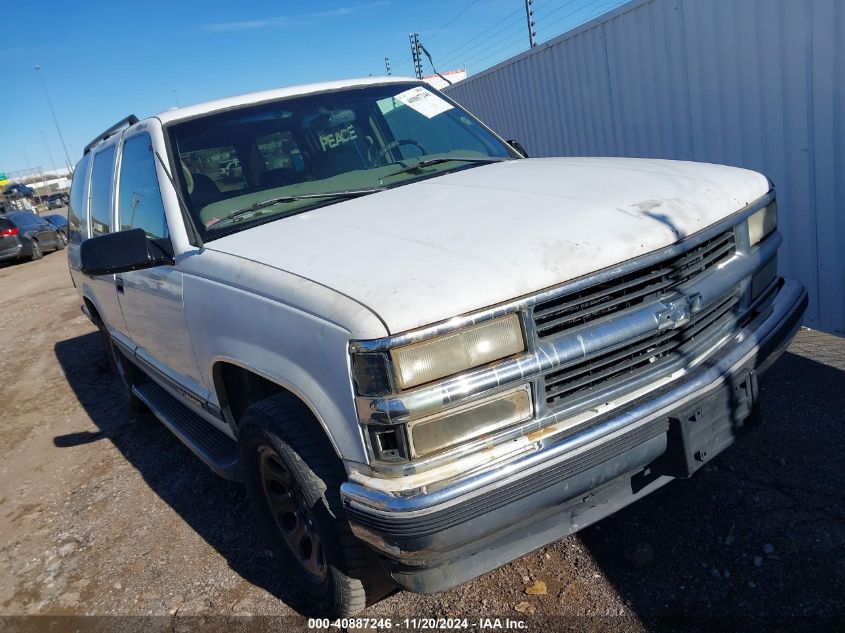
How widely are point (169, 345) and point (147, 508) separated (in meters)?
1.15

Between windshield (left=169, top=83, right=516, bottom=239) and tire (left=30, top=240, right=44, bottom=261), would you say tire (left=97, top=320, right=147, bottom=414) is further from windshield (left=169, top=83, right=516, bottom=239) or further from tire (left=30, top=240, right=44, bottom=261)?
tire (left=30, top=240, right=44, bottom=261)

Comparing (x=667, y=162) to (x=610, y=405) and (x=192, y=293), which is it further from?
(x=192, y=293)

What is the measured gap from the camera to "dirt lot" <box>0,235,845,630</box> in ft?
8.14

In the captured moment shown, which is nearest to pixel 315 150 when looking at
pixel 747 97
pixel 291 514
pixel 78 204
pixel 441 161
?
pixel 441 161

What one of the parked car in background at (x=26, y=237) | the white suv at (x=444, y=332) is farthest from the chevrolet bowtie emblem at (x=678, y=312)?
the parked car in background at (x=26, y=237)

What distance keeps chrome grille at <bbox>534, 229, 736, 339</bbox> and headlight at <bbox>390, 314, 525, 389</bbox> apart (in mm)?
111

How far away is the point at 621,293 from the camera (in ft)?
7.39

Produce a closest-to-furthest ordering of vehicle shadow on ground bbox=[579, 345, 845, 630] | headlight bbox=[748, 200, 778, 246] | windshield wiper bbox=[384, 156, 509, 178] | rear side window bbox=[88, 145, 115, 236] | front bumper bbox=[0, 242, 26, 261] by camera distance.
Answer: vehicle shadow on ground bbox=[579, 345, 845, 630] < headlight bbox=[748, 200, 778, 246] < windshield wiper bbox=[384, 156, 509, 178] < rear side window bbox=[88, 145, 115, 236] < front bumper bbox=[0, 242, 26, 261]

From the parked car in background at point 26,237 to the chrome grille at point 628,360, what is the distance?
785 inches

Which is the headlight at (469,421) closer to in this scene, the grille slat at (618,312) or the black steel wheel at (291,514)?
the grille slat at (618,312)

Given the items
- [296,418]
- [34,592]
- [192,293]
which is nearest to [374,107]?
[192,293]

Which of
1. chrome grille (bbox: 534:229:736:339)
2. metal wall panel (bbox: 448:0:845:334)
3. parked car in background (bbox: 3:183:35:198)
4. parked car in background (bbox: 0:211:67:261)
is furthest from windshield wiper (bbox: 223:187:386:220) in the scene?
parked car in background (bbox: 3:183:35:198)

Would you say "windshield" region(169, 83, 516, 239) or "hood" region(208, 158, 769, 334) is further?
"windshield" region(169, 83, 516, 239)

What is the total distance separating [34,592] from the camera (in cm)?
329
